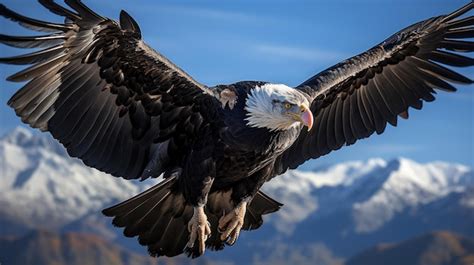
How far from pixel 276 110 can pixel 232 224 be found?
128 cm

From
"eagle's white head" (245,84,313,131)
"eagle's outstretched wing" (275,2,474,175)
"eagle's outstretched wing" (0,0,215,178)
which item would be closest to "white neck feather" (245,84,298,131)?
"eagle's white head" (245,84,313,131)

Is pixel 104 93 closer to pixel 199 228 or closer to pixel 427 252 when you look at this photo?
pixel 199 228

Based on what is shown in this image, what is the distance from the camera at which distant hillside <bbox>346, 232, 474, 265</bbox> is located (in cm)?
13662

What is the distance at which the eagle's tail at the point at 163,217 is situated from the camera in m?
8.26

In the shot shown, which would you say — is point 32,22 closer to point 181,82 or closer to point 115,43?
point 115,43

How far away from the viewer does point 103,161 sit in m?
8.28

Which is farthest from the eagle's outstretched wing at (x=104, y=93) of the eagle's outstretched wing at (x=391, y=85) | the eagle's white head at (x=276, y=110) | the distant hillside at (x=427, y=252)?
the distant hillside at (x=427, y=252)

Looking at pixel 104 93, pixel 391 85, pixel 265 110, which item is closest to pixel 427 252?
pixel 391 85

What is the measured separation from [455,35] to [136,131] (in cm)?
341

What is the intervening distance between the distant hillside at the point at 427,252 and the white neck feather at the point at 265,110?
12119cm

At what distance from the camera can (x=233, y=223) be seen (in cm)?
852

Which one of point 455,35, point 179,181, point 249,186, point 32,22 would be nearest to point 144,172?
point 179,181

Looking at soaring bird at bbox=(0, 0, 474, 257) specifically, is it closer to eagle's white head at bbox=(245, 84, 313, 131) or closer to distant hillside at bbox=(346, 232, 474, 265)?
eagle's white head at bbox=(245, 84, 313, 131)

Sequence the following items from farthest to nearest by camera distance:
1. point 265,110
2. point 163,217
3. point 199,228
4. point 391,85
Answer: point 391,85 < point 163,217 < point 199,228 < point 265,110
